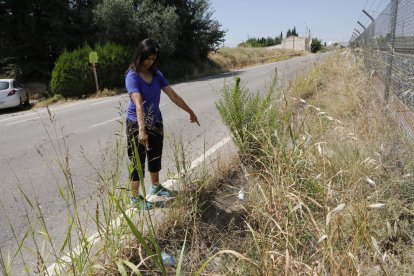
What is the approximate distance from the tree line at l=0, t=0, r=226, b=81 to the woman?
766 inches

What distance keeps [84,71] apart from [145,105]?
17.6 metres

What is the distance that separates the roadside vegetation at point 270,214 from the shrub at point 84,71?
16.9 metres

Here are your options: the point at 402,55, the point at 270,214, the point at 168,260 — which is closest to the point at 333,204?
the point at 270,214

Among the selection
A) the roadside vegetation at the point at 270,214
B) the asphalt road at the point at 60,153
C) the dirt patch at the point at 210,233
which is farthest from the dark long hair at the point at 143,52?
the dirt patch at the point at 210,233

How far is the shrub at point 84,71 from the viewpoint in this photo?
1945cm

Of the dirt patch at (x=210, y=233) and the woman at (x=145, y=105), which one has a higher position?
the woman at (x=145, y=105)

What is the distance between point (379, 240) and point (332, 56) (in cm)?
1193

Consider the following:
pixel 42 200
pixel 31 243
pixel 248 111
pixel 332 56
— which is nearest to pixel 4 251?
pixel 31 243

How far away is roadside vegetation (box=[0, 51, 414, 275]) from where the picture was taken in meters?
1.88

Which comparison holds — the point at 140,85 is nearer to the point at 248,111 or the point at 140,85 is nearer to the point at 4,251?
the point at 248,111

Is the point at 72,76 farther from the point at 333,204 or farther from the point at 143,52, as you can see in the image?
the point at 333,204

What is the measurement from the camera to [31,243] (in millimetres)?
3297

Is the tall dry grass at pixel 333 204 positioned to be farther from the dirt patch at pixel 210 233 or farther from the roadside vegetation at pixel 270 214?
the dirt patch at pixel 210 233

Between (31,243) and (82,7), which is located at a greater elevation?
(82,7)
